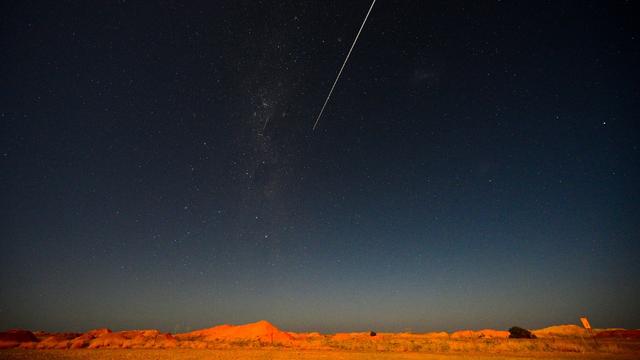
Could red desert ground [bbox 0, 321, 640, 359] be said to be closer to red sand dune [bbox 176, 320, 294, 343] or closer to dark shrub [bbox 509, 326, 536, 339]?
red sand dune [bbox 176, 320, 294, 343]

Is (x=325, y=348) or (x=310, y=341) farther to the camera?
(x=310, y=341)

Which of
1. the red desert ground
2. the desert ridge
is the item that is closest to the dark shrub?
the desert ridge

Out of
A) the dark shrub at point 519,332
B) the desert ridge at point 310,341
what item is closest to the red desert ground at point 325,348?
the desert ridge at point 310,341

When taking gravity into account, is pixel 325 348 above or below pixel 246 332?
below

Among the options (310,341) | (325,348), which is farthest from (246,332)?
(325,348)

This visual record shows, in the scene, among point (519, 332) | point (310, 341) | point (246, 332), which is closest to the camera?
point (310, 341)

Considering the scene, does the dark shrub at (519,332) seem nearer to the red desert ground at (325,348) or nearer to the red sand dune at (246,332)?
the red desert ground at (325,348)

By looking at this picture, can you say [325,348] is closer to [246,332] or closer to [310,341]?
[310,341]

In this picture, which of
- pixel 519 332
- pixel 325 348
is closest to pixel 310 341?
pixel 325 348

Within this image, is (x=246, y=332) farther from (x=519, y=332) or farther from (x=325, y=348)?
(x=519, y=332)

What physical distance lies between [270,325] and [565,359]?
6064 cm

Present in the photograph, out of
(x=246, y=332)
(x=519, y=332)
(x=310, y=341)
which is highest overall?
(x=246, y=332)

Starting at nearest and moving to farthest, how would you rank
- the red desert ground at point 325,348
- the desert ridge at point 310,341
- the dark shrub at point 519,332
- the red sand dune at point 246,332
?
the red desert ground at point 325,348, the desert ridge at point 310,341, the dark shrub at point 519,332, the red sand dune at point 246,332

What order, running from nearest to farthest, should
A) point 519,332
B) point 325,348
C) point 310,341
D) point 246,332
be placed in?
point 325,348 → point 310,341 → point 519,332 → point 246,332
